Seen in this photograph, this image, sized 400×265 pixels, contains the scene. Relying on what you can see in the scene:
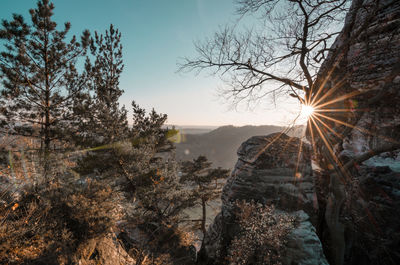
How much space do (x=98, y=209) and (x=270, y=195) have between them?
20.0ft

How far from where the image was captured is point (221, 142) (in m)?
107

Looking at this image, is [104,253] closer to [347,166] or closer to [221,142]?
[347,166]

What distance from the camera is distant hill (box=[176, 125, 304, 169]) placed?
92.6m

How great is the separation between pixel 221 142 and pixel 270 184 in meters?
102

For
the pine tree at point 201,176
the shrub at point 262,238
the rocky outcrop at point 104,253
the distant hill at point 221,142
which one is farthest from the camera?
the distant hill at point 221,142

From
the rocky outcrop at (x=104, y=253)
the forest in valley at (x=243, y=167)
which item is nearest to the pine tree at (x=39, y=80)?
the forest in valley at (x=243, y=167)

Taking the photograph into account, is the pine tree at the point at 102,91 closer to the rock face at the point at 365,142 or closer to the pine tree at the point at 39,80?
the pine tree at the point at 39,80

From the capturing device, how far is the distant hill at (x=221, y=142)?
92575mm

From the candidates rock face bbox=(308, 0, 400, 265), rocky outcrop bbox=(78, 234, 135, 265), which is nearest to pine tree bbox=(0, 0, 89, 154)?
rocky outcrop bbox=(78, 234, 135, 265)

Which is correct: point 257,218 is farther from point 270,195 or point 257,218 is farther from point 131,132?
point 131,132

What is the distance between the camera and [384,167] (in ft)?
12.8

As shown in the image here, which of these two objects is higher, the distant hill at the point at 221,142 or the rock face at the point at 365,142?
the rock face at the point at 365,142

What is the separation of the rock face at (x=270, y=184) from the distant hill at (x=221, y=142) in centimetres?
8125

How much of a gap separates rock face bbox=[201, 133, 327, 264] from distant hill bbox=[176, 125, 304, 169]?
81.2 m
